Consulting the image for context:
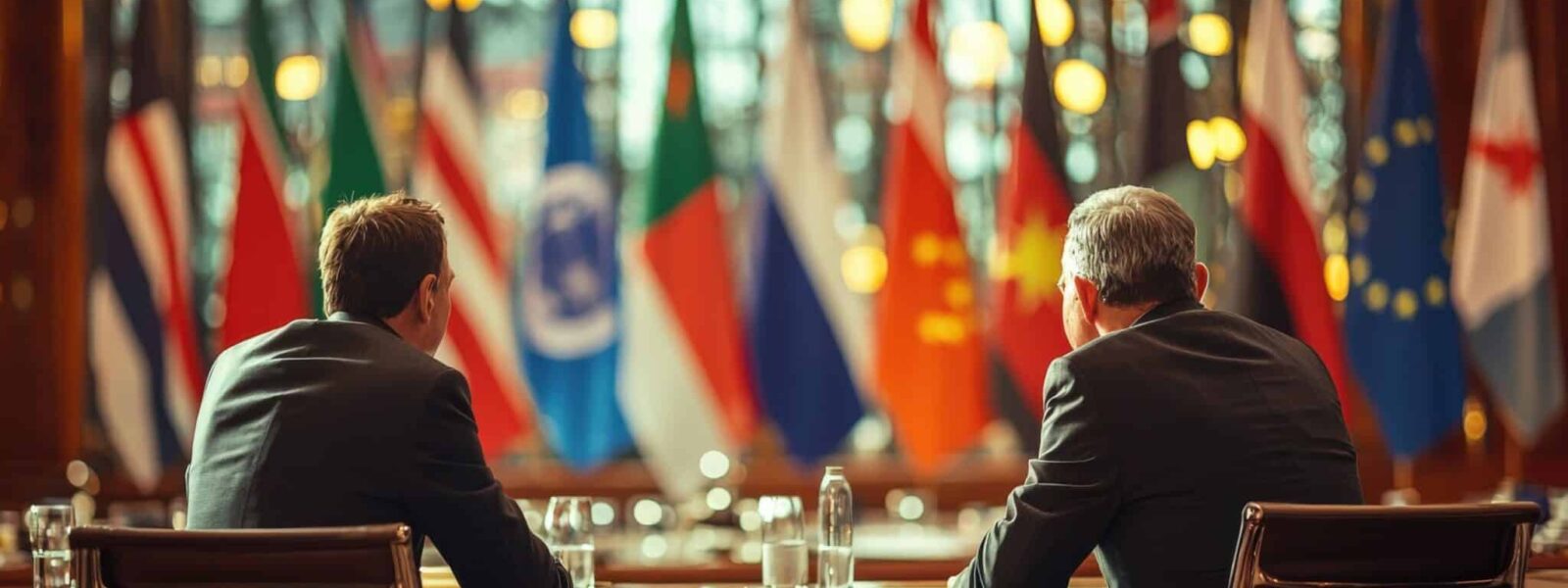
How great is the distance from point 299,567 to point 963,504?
3994 millimetres

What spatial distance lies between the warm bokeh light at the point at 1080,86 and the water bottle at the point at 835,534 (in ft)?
10.7

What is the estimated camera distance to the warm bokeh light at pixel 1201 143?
5.32 metres

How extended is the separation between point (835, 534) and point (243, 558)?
1115mm

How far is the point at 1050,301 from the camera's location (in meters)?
4.91

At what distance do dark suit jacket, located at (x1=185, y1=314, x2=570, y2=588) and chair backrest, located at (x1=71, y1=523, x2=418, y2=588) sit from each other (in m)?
0.25

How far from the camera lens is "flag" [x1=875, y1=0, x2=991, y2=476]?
4.89m

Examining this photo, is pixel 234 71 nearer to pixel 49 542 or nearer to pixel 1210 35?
pixel 49 542

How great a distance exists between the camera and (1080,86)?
5.51 m

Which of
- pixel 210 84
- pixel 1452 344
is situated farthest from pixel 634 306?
pixel 1452 344

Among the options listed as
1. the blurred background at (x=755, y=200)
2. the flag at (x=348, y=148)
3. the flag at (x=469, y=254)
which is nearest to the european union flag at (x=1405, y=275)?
the blurred background at (x=755, y=200)


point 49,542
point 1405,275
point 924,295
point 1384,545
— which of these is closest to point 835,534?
point 1384,545

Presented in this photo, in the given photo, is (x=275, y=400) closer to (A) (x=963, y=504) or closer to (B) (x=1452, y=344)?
(A) (x=963, y=504)

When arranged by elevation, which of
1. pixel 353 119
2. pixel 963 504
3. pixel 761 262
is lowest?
pixel 963 504

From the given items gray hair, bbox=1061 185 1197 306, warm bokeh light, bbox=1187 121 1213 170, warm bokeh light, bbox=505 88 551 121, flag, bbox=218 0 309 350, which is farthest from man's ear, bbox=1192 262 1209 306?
warm bokeh light, bbox=505 88 551 121
